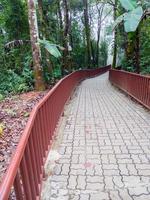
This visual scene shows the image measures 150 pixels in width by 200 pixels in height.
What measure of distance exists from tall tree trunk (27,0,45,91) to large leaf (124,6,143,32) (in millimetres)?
3802

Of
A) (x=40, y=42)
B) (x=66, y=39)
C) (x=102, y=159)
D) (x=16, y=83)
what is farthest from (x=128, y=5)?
(x=66, y=39)

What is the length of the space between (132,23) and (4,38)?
12687 mm

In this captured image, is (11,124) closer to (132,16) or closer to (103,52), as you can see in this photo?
(132,16)

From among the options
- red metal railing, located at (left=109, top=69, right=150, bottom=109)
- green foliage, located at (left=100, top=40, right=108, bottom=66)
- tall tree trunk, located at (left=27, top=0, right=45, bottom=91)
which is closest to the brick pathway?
red metal railing, located at (left=109, top=69, right=150, bottom=109)

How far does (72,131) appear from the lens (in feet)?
22.9

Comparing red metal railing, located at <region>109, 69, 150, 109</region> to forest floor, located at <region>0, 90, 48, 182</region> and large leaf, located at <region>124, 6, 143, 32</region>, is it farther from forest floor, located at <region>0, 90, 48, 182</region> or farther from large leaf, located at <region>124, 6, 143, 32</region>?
forest floor, located at <region>0, 90, 48, 182</region>

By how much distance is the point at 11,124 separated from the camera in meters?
7.48

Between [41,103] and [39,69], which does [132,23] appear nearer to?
[39,69]

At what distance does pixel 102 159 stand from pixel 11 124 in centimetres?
328

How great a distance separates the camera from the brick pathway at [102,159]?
394 cm

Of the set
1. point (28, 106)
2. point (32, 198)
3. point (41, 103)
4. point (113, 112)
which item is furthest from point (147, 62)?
point (32, 198)

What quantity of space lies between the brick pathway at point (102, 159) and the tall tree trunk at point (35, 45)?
13.3ft

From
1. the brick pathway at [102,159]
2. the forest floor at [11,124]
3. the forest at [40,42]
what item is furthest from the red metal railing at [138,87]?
the forest floor at [11,124]

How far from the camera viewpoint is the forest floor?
546 cm
